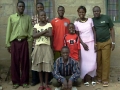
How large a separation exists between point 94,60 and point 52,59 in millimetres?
962

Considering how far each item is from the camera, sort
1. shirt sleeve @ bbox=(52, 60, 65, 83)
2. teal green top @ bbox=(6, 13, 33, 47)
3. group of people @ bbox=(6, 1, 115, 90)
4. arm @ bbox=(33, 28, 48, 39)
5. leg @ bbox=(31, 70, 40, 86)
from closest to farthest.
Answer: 1. shirt sleeve @ bbox=(52, 60, 65, 83)
2. arm @ bbox=(33, 28, 48, 39)
3. group of people @ bbox=(6, 1, 115, 90)
4. teal green top @ bbox=(6, 13, 33, 47)
5. leg @ bbox=(31, 70, 40, 86)

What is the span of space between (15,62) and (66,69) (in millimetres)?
1212

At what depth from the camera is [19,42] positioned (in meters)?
5.52

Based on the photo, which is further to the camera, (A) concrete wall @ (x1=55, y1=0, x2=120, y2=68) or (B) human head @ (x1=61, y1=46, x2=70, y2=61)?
(A) concrete wall @ (x1=55, y1=0, x2=120, y2=68)

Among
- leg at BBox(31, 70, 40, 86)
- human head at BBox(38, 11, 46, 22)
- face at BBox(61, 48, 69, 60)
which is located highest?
human head at BBox(38, 11, 46, 22)

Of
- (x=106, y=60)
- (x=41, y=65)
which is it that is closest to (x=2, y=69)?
(x=41, y=65)

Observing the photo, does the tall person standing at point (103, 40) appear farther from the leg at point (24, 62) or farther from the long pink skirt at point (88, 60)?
the leg at point (24, 62)

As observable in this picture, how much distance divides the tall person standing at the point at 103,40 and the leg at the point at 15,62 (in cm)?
177

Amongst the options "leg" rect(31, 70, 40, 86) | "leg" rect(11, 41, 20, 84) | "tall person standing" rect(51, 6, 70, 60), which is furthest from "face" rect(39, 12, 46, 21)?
"leg" rect(31, 70, 40, 86)

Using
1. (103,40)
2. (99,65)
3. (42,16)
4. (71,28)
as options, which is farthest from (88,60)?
(42,16)

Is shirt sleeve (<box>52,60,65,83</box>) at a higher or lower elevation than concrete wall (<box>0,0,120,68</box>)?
lower

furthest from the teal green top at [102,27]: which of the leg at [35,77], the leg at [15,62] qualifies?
the leg at [15,62]

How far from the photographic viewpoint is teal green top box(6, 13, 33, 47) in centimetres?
543

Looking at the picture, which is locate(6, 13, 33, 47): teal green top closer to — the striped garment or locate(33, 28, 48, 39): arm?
locate(33, 28, 48, 39): arm
